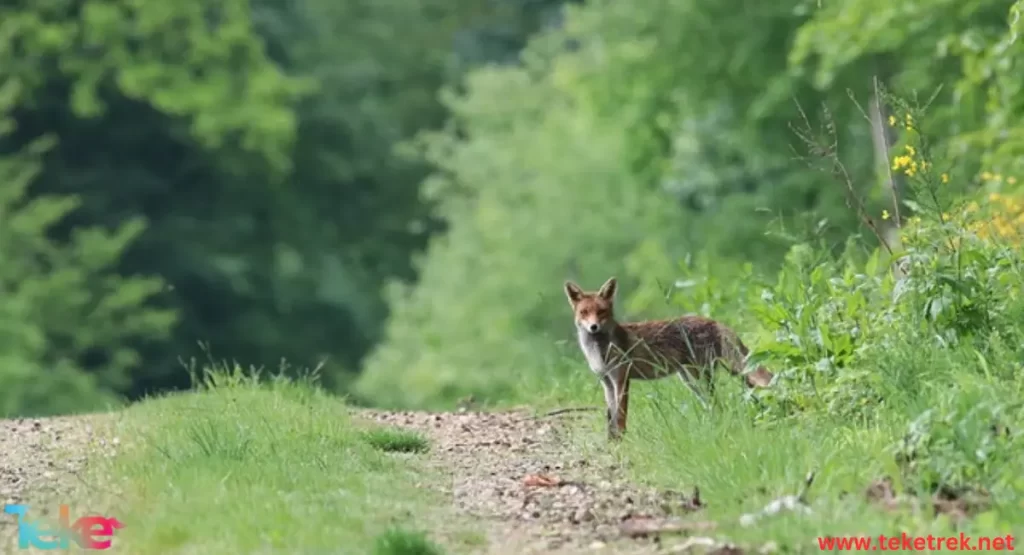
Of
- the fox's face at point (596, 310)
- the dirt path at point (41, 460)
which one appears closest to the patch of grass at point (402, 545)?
the dirt path at point (41, 460)

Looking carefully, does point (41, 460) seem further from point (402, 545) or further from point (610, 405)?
point (402, 545)

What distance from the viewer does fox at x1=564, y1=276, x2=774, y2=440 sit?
1013cm

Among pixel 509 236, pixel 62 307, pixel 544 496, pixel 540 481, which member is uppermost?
pixel 509 236

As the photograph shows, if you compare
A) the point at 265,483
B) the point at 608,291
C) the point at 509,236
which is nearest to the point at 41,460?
the point at 265,483

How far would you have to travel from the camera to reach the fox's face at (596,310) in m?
10.4

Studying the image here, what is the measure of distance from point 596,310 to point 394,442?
60.7 inches

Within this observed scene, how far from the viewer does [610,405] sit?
10.1 m

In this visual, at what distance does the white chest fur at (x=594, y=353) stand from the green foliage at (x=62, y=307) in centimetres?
1881

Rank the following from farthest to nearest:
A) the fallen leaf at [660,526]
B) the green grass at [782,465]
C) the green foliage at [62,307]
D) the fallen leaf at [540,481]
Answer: the green foliage at [62,307] → the fallen leaf at [540,481] → the fallen leaf at [660,526] → the green grass at [782,465]

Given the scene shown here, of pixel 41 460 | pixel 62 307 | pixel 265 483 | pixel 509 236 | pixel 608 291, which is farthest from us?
pixel 509 236

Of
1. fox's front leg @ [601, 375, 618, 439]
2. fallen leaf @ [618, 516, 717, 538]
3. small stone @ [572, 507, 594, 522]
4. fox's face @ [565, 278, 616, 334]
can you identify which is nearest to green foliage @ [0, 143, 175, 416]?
fox's face @ [565, 278, 616, 334]

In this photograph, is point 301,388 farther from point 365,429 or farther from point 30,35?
point 30,35

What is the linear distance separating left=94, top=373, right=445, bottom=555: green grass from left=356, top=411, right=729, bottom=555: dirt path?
263 mm

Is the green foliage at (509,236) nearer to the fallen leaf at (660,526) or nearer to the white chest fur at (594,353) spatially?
the white chest fur at (594,353)
